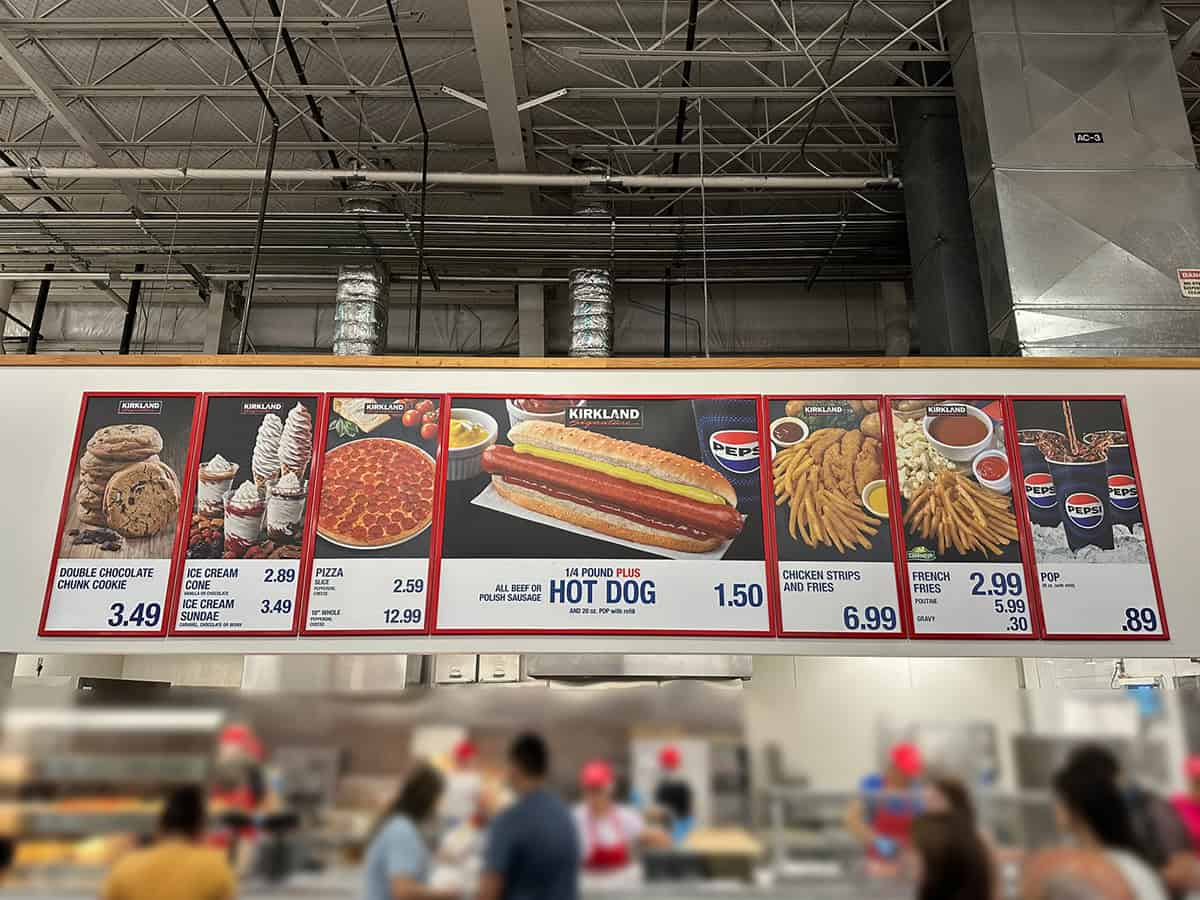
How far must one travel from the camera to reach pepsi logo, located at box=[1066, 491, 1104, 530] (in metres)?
2.99

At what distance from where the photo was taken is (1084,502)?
119 inches

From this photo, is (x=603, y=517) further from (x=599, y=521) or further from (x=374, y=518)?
(x=374, y=518)

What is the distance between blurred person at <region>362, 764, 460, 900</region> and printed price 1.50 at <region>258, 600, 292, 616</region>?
151 cm

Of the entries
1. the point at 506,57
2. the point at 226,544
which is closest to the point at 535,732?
the point at 226,544

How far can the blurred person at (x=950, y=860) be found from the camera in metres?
1.44

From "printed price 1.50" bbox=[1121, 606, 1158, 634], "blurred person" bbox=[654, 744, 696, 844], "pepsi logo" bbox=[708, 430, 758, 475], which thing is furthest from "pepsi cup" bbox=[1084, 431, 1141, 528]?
"blurred person" bbox=[654, 744, 696, 844]

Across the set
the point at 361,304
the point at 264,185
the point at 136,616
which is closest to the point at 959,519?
the point at 136,616

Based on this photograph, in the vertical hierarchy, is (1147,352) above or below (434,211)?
below

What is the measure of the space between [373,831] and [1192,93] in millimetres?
7326

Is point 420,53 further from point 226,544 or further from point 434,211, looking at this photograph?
point 226,544

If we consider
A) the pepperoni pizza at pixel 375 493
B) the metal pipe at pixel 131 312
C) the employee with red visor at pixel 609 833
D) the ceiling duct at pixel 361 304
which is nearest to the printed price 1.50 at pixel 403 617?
the pepperoni pizza at pixel 375 493

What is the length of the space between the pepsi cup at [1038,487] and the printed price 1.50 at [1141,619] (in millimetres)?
388

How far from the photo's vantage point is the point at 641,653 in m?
2.87

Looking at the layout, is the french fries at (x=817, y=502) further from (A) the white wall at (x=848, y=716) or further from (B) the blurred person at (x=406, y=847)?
(B) the blurred person at (x=406, y=847)
